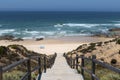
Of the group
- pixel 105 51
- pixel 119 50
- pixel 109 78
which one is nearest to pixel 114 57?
pixel 119 50

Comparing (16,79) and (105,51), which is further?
(105,51)

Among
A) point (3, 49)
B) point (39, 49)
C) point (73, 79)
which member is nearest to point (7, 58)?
point (3, 49)

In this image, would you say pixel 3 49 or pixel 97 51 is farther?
pixel 97 51

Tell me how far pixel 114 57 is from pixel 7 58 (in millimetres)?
10416

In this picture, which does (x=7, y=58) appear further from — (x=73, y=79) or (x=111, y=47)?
(x=111, y=47)

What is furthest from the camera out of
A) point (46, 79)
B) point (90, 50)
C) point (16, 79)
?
point (90, 50)

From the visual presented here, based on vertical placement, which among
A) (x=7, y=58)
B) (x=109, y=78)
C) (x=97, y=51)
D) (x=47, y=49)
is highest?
(x=109, y=78)

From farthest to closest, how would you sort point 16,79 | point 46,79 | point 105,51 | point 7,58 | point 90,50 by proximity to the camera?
point 90,50, point 105,51, point 7,58, point 46,79, point 16,79

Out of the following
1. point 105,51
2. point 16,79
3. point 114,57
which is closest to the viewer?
point 16,79

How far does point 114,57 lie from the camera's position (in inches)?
1199

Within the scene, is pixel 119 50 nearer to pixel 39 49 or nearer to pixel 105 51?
pixel 105 51

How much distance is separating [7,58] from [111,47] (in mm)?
14622

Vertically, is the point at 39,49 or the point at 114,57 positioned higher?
the point at 114,57

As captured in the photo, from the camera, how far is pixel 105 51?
3494cm
